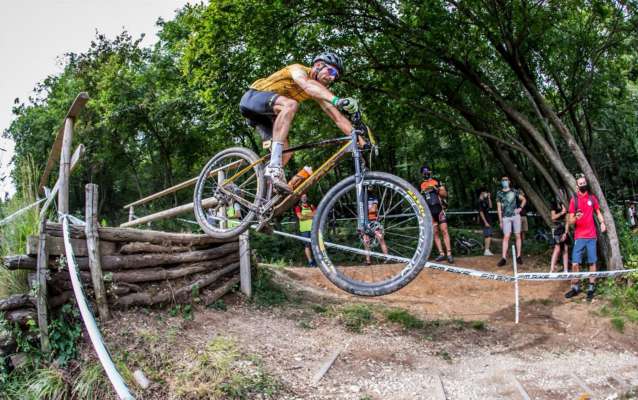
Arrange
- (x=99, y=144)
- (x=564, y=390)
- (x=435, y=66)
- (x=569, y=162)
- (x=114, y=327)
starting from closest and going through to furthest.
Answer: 1. (x=114, y=327)
2. (x=564, y=390)
3. (x=435, y=66)
4. (x=569, y=162)
5. (x=99, y=144)

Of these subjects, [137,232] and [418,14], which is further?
[418,14]

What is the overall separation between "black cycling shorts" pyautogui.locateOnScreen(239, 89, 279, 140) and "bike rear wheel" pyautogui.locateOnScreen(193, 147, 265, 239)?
0.41 metres

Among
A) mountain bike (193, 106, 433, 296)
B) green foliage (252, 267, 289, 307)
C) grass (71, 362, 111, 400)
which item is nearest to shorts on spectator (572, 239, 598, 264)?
mountain bike (193, 106, 433, 296)

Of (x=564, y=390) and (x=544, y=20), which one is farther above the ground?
(x=544, y=20)

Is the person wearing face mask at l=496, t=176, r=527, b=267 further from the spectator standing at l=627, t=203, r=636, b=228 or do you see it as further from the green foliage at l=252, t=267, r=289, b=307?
the spectator standing at l=627, t=203, r=636, b=228

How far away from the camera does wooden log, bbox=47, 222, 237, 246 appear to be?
16.4 feet

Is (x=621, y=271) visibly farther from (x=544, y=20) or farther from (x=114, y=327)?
(x=114, y=327)

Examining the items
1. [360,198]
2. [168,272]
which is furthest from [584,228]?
[168,272]

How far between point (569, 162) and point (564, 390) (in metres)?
15.7

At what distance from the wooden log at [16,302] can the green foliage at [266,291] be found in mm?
3208

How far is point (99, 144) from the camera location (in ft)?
79.1

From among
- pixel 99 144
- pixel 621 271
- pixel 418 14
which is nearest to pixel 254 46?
pixel 418 14

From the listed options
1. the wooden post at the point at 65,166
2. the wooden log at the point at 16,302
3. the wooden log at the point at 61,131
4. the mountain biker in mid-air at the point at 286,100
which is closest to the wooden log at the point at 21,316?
the wooden log at the point at 16,302

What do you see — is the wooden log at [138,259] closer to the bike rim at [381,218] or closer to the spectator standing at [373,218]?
the bike rim at [381,218]
